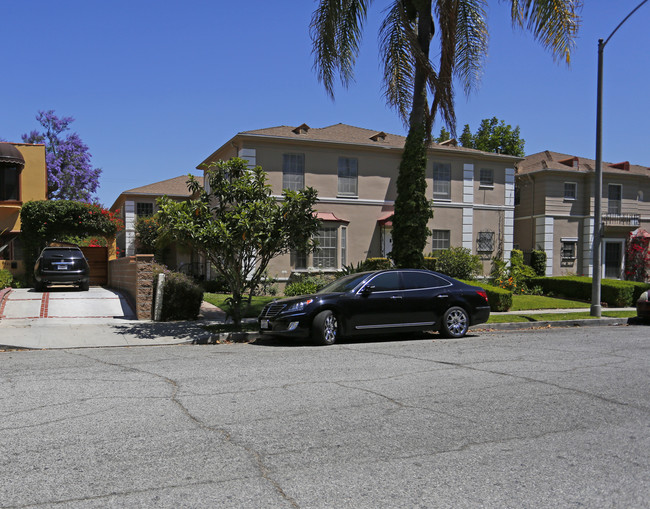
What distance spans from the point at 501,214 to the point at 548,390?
2128 centimetres

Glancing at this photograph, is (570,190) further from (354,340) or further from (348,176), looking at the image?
(354,340)

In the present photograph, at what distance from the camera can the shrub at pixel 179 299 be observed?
45.3ft

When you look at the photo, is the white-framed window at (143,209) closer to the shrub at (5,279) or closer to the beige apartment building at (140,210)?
the beige apartment building at (140,210)

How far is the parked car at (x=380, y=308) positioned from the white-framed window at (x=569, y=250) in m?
19.2

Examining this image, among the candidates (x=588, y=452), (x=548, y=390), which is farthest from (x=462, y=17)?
(x=588, y=452)

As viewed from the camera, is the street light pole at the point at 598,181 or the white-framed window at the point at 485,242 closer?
the street light pole at the point at 598,181

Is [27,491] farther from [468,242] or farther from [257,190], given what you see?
[468,242]

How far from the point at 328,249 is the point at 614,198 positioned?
18068mm

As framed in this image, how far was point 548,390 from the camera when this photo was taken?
6438mm

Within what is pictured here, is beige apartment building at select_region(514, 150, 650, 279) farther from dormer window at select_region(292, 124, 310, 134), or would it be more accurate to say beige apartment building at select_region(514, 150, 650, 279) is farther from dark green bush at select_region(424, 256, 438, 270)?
dormer window at select_region(292, 124, 310, 134)

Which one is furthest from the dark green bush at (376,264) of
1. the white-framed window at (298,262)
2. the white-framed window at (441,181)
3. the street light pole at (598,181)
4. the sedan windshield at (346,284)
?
the sedan windshield at (346,284)

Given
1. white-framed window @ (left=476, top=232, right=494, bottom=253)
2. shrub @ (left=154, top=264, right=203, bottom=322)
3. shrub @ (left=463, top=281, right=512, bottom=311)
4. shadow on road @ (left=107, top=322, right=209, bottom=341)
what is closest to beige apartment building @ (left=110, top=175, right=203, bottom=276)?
white-framed window @ (left=476, top=232, right=494, bottom=253)

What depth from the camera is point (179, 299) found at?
547 inches

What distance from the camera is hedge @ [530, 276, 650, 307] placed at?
19781 millimetres
